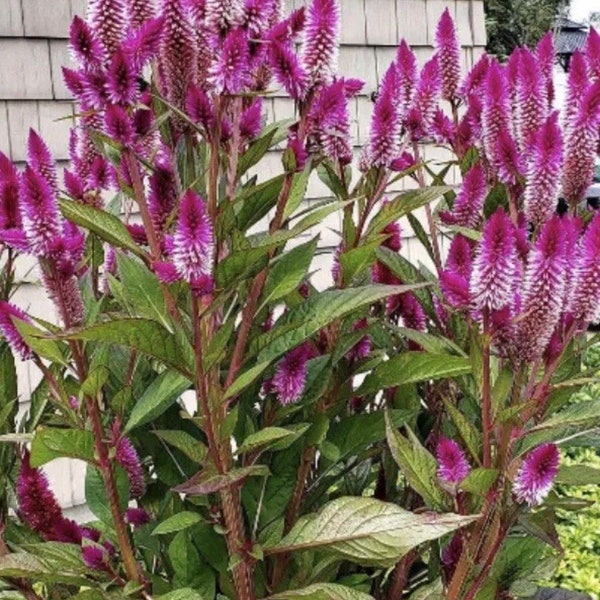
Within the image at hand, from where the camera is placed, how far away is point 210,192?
1.38 meters

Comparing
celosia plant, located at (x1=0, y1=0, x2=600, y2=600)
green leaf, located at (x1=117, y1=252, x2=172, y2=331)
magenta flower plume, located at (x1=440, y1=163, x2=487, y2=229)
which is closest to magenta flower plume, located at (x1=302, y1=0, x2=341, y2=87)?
celosia plant, located at (x1=0, y1=0, x2=600, y2=600)

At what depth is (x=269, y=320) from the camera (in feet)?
5.80

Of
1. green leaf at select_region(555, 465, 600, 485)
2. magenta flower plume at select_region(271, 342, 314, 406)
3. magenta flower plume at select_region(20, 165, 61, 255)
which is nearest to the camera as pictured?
magenta flower plume at select_region(20, 165, 61, 255)

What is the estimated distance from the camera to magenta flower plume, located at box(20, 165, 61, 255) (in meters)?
1.29

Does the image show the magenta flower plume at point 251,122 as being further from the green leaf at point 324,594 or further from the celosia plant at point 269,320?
the green leaf at point 324,594

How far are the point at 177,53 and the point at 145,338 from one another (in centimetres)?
36

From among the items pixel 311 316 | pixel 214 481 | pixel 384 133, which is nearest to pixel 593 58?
pixel 384 133

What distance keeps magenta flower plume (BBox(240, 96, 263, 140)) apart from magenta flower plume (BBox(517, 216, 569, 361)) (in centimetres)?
40

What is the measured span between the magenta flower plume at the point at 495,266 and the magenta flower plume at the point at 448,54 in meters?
0.76

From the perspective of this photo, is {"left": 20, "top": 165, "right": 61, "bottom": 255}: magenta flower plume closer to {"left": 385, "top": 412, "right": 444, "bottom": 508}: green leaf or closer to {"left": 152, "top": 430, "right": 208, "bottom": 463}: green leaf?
{"left": 152, "top": 430, "right": 208, "bottom": 463}: green leaf

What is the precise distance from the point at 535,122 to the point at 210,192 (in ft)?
1.91

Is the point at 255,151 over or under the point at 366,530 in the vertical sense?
over

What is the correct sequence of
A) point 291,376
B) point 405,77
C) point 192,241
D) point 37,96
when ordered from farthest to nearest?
1. point 37,96
2. point 405,77
3. point 291,376
4. point 192,241

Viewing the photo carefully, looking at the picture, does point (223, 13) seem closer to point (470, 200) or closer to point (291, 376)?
point (291, 376)
